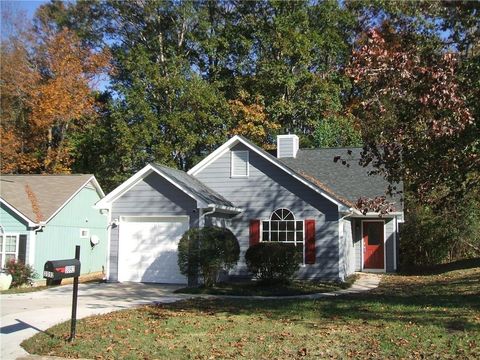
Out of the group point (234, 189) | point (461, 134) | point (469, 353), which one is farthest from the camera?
point (234, 189)

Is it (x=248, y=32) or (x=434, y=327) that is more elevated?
(x=248, y=32)

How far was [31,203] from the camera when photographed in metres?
22.2

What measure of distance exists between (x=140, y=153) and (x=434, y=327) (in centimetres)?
2421

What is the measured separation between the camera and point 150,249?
18391 mm

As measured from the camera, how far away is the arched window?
19.3m

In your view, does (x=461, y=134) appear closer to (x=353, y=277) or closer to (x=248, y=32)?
(x=353, y=277)

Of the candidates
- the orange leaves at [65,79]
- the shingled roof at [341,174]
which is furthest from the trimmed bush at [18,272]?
the orange leaves at [65,79]

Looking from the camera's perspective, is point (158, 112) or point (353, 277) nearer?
point (353, 277)

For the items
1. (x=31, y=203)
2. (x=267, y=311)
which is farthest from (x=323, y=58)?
(x=267, y=311)

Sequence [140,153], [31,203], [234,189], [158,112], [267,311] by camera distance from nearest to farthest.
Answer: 1. [267,311]
2. [234,189]
3. [31,203]
4. [140,153]
5. [158,112]

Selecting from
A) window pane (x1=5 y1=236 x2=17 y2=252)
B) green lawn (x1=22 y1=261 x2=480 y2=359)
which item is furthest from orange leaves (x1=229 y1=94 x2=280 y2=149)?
green lawn (x1=22 y1=261 x2=480 y2=359)

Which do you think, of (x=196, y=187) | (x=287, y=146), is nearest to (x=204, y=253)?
(x=196, y=187)

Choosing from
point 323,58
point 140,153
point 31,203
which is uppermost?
point 323,58

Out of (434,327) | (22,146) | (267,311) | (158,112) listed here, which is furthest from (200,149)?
(434,327)
